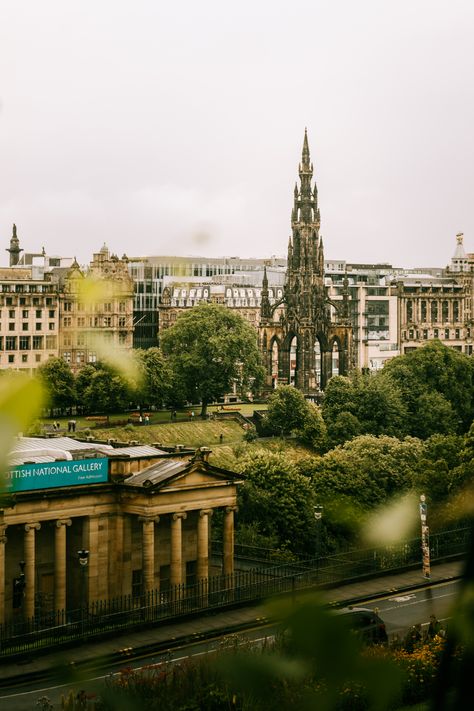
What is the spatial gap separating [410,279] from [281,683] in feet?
595

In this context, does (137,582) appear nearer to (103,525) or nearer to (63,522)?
(103,525)

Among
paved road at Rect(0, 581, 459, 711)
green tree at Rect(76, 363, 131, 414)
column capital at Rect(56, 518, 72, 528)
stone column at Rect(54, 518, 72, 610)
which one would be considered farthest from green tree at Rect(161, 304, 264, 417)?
stone column at Rect(54, 518, 72, 610)

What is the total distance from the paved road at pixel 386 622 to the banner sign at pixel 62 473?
8.44 metres

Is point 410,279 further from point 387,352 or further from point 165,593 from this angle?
point 165,593

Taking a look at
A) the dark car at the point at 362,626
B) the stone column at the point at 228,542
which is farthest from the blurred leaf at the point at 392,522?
the dark car at the point at 362,626

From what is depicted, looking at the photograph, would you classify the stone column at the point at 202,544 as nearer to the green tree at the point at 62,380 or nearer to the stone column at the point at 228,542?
the stone column at the point at 228,542

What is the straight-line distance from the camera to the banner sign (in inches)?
1598

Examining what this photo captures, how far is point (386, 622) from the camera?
38.9 m

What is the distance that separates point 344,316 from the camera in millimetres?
136375

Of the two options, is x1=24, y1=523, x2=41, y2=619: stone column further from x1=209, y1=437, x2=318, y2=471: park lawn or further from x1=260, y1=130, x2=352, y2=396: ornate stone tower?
x1=260, y1=130, x2=352, y2=396: ornate stone tower

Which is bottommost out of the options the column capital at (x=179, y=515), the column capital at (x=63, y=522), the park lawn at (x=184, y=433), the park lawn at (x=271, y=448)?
the park lawn at (x=271, y=448)

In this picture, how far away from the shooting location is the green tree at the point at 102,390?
102m

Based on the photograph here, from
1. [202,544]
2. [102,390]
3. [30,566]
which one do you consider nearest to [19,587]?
[30,566]

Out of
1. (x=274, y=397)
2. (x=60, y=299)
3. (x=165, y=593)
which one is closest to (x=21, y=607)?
(x=165, y=593)
